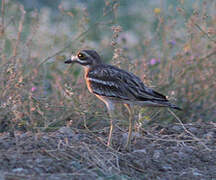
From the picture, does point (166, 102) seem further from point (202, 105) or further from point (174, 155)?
point (202, 105)

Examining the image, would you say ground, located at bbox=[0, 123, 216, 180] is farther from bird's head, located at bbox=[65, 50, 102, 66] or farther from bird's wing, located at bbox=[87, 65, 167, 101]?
bird's head, located at bbox=[65, 50, 102, 66]

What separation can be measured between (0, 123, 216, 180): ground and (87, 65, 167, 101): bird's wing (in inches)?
18.6

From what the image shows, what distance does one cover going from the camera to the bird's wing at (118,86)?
189 inches

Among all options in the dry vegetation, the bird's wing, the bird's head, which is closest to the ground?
the dry vegetation

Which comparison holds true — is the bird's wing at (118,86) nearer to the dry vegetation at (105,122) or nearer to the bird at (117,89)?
the bird at (117,89)

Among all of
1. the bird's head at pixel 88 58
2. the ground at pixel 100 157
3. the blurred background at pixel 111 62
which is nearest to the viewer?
the ground at pixel 100 157

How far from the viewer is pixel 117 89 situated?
488cm

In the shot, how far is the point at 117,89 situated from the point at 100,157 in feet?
2.25

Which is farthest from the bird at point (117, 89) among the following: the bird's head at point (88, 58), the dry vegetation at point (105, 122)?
the dry vegetation at point (105, 122)

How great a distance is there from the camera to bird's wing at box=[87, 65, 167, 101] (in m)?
→ 4.80

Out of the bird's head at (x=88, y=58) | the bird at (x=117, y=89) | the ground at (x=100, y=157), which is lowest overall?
the ground at (x=100, y=157)

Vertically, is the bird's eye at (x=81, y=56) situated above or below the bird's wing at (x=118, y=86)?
above

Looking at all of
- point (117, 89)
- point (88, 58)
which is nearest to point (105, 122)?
point (88, 58)

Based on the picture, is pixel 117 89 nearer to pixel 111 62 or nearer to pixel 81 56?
pixel 81 56
